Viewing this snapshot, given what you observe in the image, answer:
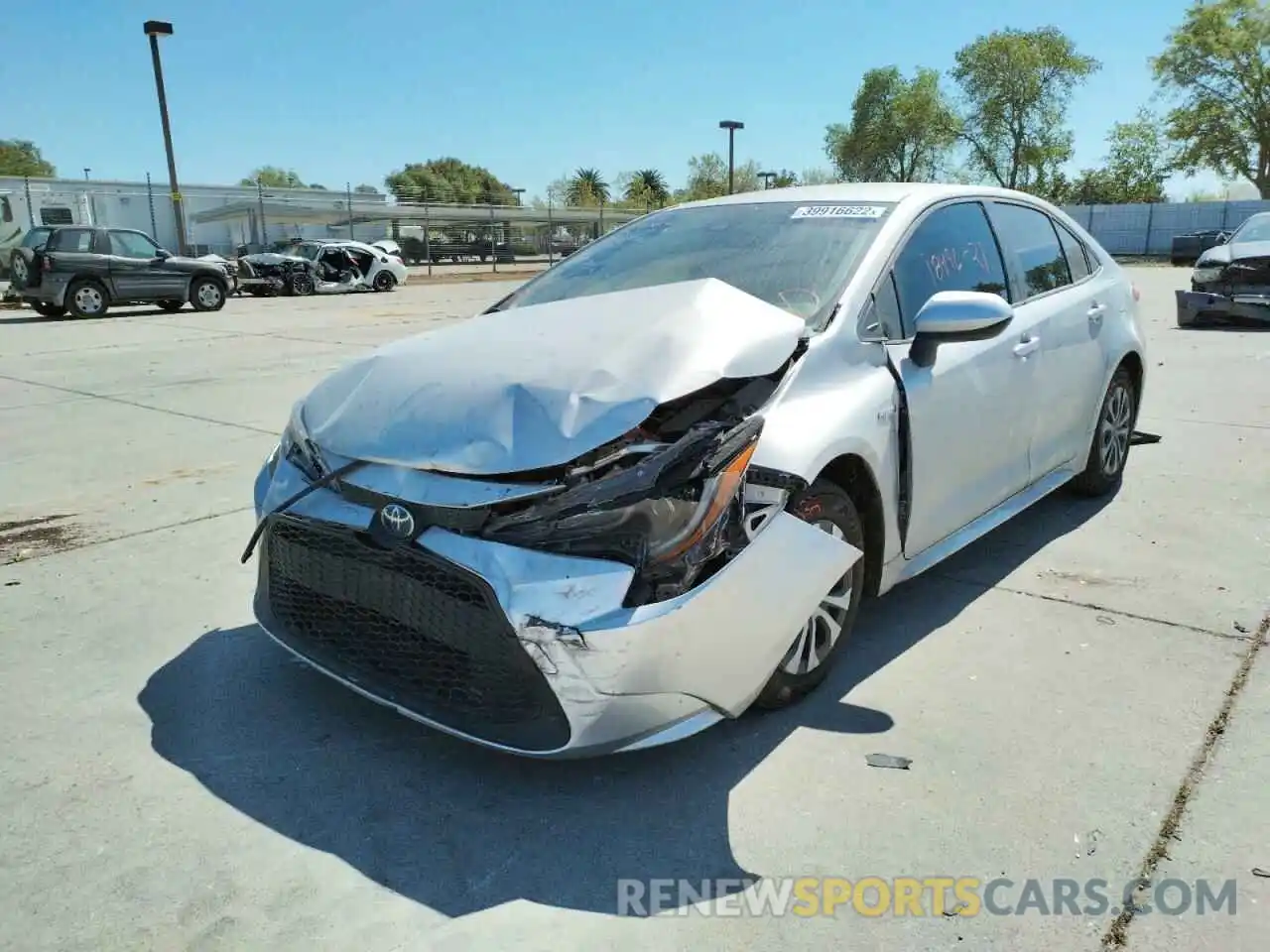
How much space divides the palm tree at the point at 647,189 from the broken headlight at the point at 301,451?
61983 mm

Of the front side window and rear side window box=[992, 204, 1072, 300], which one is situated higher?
the front side window

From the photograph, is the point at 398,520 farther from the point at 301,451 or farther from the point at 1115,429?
the point at 1115,429

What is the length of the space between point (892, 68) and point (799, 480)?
241 feet

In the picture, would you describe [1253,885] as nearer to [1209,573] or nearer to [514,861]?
[514,861]

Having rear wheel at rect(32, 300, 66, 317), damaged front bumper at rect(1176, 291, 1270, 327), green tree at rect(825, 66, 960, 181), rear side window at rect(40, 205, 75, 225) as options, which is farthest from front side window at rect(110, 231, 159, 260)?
green tree at rect(825, 66, 960, 181)

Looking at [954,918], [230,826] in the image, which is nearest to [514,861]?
[230,826]

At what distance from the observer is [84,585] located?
4.18 m

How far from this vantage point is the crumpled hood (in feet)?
8.27

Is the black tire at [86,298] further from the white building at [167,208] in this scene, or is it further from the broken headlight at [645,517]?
Answer: the broken headlight at [645,517]

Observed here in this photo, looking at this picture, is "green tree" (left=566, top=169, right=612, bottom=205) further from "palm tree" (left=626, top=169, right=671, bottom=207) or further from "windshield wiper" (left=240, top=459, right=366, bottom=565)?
"windshield wiper" (left=240, top=459, right=366, bottom=565)

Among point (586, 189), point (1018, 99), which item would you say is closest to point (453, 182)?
point (586, 189)

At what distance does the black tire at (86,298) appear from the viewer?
17.3 metres

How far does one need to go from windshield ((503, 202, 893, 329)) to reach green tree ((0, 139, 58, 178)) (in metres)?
76.7

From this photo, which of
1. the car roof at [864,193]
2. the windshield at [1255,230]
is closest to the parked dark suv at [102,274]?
the car roof at [864,193]
